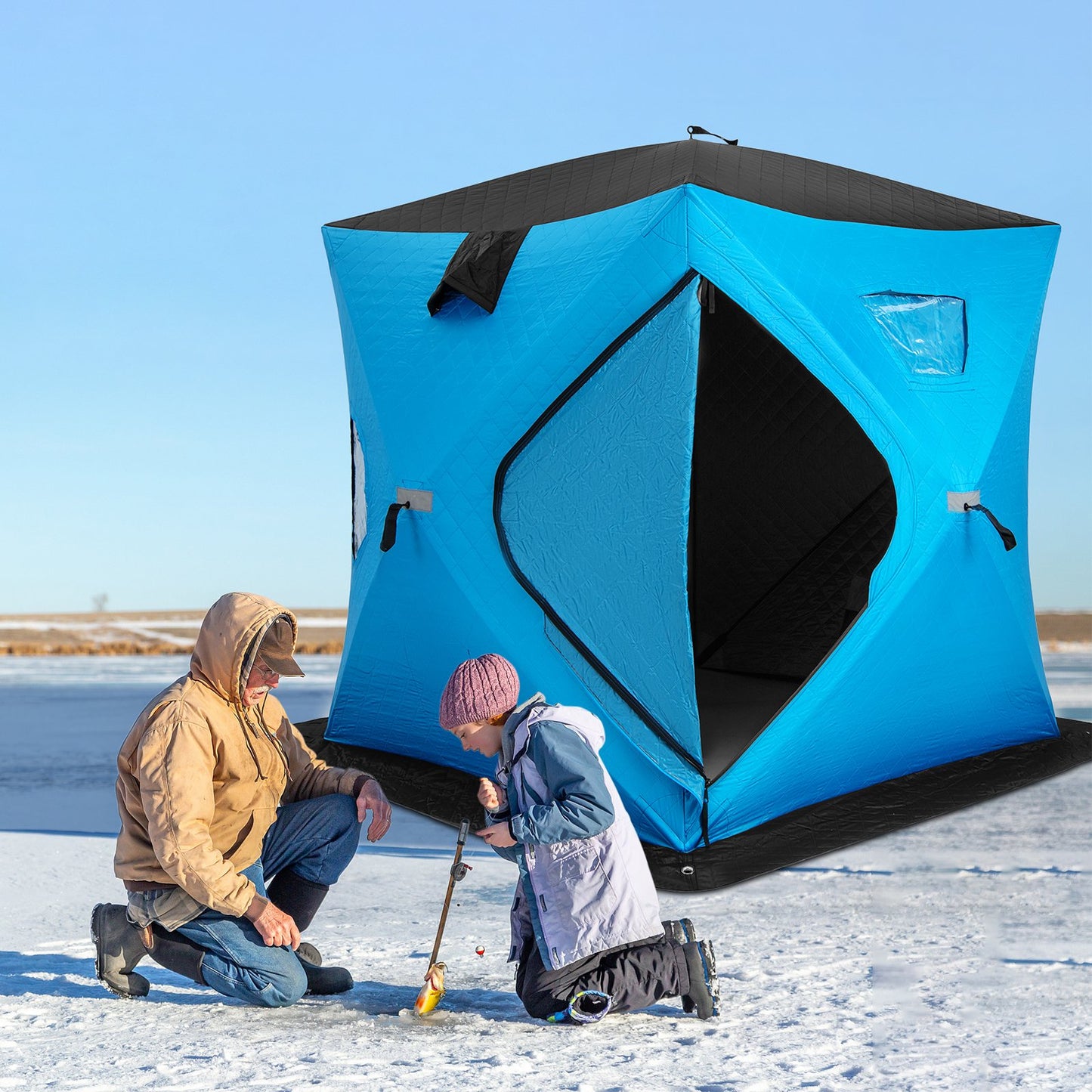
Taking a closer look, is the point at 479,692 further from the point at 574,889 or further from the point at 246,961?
the point at 246,961

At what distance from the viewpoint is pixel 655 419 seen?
3900mm

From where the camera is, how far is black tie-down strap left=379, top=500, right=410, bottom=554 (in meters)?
4.68

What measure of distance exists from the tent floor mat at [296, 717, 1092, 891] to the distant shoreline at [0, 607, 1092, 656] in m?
3.80

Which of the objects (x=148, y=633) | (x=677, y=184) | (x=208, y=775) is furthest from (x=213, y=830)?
(x=148, y=633)

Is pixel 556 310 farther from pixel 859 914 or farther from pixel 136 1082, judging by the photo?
pixel 136 1082

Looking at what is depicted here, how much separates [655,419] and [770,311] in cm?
54

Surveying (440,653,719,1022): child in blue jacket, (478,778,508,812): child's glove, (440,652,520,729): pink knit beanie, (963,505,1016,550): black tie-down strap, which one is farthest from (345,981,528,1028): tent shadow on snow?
(963,505,1016,550): black tie-down strap

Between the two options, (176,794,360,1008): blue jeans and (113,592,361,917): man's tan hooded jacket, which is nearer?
(113,592,361,917): man's tan hooded jacket

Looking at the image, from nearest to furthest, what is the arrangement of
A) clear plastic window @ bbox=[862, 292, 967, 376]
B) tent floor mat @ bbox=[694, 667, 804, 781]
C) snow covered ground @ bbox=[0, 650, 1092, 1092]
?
snow covered ground @ bbox=[0, 650, 1092, 1092]
clear plastic window @ bbox=[862, 292, 967, 376]
tent floor mat @ bbox=[694, 667, 804, 781]

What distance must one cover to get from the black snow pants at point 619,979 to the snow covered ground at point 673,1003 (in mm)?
55

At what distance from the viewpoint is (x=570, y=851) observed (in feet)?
7.95

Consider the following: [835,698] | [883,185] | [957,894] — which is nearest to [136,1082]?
[957,894]

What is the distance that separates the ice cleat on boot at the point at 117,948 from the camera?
256cm

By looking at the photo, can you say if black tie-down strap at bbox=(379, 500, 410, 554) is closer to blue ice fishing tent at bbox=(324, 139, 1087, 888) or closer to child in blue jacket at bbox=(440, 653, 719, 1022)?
blue ice fishing tent at bbox=(324, 139, 1087, 888)
